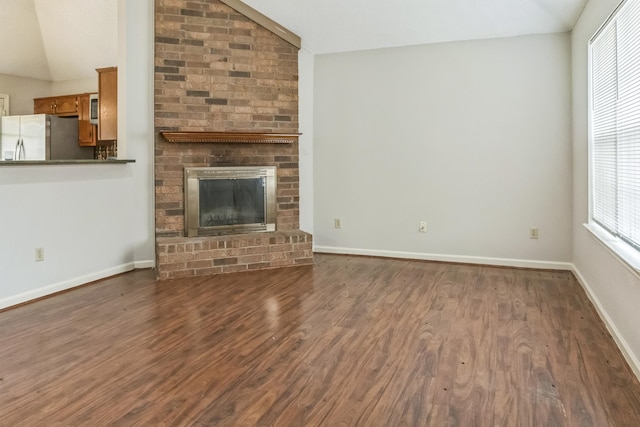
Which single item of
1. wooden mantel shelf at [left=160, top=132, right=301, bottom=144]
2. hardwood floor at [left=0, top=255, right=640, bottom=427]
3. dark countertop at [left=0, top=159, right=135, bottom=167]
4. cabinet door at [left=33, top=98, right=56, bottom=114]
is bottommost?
hardwood floor at [left=0, top=255, right=640, bottom=427]

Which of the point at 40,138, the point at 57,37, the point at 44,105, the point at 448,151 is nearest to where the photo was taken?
the point at 448,151

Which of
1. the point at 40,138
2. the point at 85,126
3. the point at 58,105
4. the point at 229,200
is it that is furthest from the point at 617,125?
the point at 58,105

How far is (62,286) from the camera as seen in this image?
12.1ft

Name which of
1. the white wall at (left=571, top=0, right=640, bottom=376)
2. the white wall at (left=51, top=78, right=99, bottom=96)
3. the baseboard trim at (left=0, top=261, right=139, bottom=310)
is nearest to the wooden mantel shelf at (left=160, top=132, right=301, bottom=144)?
the baseboard trim at (left=0, top=261, right=139, bottom=310)

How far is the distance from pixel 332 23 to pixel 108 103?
2.80m

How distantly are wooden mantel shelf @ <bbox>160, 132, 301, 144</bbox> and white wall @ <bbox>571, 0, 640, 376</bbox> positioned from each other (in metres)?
2.65

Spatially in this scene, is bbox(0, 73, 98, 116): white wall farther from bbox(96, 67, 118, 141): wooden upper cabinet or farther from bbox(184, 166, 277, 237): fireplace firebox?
bbox(184, 166, 277, 237): fireplace firebox

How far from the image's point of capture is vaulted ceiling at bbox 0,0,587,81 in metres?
4.06

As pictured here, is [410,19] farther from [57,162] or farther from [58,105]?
[58,105]

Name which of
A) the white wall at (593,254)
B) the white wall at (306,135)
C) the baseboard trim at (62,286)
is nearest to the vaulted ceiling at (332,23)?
the white wall at (306,135)

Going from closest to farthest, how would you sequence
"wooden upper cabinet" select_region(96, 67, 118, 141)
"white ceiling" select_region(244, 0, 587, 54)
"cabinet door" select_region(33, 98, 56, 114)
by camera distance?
"white ceiling" select_region(244, 0, 587, 54)
"wooden upper cabinet" select_region(96, 67, 118, 141)
"cabinet door" select_region(33, 98, 56, 114)

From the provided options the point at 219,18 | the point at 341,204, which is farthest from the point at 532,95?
the point at 219,18

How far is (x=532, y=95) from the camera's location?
440cm

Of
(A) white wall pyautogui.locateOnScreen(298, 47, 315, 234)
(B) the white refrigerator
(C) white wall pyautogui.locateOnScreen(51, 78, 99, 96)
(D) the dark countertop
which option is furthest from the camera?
(C) white wall pyautogui.locateOnScreen(51, 78, 99, 96)
